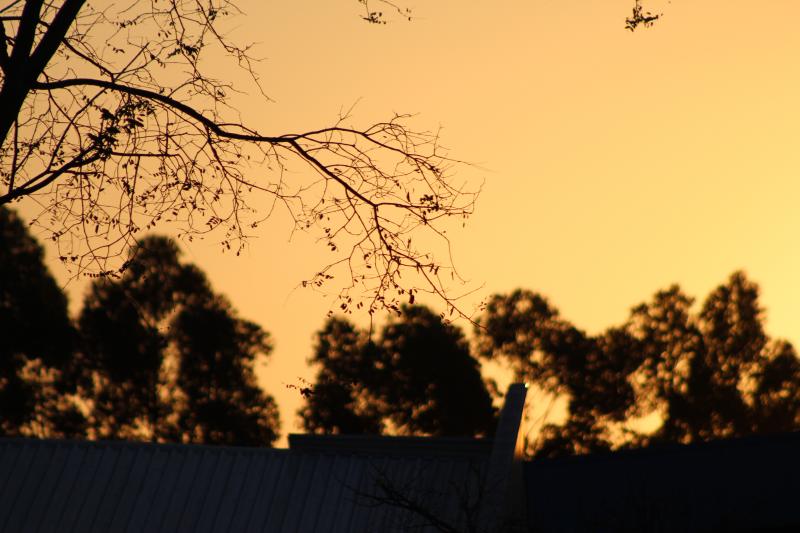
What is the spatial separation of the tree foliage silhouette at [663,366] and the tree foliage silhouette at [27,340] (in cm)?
2255

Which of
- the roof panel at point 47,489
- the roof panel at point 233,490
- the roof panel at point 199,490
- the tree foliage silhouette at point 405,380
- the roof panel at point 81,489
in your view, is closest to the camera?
the roof panel at point 233,490

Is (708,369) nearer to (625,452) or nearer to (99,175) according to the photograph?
(625,452)

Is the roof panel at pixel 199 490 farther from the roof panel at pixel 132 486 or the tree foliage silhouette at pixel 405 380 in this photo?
the tree foliage silhouette at pixel 405 380

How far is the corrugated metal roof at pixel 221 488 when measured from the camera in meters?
19.2

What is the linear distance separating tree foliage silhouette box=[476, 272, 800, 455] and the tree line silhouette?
0.07 meters

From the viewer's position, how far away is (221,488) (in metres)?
21.0

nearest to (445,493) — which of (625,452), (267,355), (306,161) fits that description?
Result: (625,452)

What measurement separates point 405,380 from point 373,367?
171cm

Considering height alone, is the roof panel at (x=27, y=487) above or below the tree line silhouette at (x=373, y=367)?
below

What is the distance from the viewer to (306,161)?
13125 mm

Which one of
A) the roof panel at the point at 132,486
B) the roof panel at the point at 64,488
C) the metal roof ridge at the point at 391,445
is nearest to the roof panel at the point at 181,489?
the roof panel at the point at 132,486

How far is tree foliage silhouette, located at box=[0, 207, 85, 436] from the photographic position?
55.8 metres

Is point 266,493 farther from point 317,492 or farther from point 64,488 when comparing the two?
point 64,488

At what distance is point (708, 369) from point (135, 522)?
41.3 m
